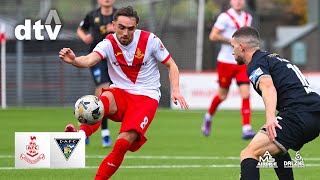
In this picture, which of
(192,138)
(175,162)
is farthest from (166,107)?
(175,162)

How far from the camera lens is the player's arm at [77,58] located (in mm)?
9508

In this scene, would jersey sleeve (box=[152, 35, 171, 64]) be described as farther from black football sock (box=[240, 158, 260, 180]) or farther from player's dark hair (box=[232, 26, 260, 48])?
black football sock (box=[240, 158, 260, 180])

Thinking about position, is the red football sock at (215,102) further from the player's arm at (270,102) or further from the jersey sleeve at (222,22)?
the player's arm at (270,102)

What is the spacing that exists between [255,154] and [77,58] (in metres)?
2.20

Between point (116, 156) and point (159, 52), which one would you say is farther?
point (159, 52)

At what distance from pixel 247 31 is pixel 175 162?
162 inches

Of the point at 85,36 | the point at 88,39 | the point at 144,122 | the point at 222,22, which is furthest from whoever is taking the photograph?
the point at 222,22

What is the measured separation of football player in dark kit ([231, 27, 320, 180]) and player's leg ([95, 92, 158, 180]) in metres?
1.49

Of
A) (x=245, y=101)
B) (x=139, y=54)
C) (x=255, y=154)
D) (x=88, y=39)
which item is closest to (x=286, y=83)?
(x=255, y=154)

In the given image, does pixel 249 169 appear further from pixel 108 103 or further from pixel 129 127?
pixel 108 103

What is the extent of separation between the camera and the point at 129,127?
32.6 ft

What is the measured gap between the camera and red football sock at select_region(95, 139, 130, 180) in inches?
382

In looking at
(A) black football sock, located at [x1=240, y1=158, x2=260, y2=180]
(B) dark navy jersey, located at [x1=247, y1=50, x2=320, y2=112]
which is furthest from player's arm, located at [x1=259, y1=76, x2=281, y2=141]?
(A) black football sock, located at [x1=240, y1=158, x2=260, y2=180]

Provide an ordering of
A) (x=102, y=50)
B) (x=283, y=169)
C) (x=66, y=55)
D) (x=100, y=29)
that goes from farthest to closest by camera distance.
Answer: (x=100, y=29), (x=102, y=50), (x=66, y=55), (x=283, y=169)
